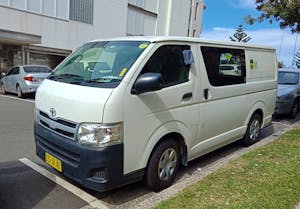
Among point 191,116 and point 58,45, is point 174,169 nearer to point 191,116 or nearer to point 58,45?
point 191,116

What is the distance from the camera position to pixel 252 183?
3885 mm

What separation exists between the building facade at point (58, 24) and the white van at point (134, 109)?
542 inches

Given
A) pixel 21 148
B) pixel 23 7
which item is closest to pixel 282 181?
pixel 21 148

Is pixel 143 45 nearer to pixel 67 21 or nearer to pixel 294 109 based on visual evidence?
pixel 294 109

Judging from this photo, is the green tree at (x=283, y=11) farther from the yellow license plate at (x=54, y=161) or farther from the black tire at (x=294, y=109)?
the yellow license plate at (x=54, y=161)

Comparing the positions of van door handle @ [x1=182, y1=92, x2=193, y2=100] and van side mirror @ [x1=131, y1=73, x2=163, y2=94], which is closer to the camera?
van side mirror @ [x1=131, y1=73, x2=163, y2=94]

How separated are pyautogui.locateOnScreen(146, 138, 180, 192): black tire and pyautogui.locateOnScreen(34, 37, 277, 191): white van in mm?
13

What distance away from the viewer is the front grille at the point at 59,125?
127 inches

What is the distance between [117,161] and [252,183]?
1970 millimetres

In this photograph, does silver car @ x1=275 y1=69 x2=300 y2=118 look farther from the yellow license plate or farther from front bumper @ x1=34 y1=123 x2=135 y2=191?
the yellow license plate

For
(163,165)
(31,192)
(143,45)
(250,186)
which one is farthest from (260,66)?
(31,192)

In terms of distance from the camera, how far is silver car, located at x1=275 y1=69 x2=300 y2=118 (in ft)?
29.3

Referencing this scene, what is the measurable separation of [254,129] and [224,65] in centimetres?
207

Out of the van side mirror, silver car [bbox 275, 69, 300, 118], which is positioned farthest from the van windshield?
silver car [bbox 275, 69, 300, 118]
